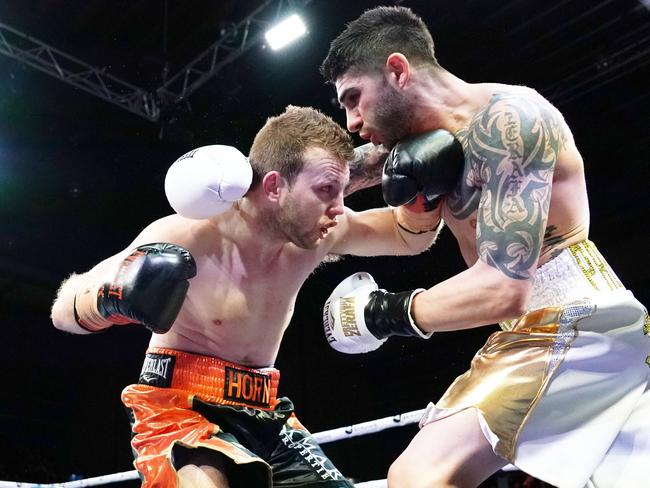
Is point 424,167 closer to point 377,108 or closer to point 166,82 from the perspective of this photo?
point 377,108

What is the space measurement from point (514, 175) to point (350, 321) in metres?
0.55

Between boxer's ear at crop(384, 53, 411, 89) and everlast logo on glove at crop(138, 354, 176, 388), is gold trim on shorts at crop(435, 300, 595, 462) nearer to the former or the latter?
boxer's ear at crop(384, 53, 411, 89)

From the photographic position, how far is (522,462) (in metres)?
1.47

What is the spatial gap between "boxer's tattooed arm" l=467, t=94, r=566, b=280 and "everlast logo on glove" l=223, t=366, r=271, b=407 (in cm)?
87

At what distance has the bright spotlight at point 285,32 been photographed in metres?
5.29

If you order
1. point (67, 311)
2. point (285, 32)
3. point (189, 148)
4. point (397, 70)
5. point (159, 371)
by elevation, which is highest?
point (285, 32)

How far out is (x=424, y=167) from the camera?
66.5 inches

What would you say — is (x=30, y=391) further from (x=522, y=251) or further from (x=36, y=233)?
(x=522, y=251)

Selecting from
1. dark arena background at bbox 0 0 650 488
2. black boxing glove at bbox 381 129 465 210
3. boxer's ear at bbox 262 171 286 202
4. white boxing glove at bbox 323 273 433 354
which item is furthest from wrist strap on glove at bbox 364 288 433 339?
dark arena background at bbox 0 0 650 488

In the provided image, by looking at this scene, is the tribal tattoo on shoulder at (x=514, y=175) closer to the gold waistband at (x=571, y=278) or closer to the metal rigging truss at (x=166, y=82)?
the gold waistband at (x=571, y=278)

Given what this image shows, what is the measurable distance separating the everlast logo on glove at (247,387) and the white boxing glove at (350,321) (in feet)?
1.19

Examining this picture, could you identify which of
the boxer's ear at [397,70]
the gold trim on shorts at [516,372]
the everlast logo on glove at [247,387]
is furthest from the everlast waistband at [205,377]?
the boxer's ear at [397,70]

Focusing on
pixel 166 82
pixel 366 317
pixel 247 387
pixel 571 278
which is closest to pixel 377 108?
pixel 366 317

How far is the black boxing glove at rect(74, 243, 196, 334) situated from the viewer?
161 cm
